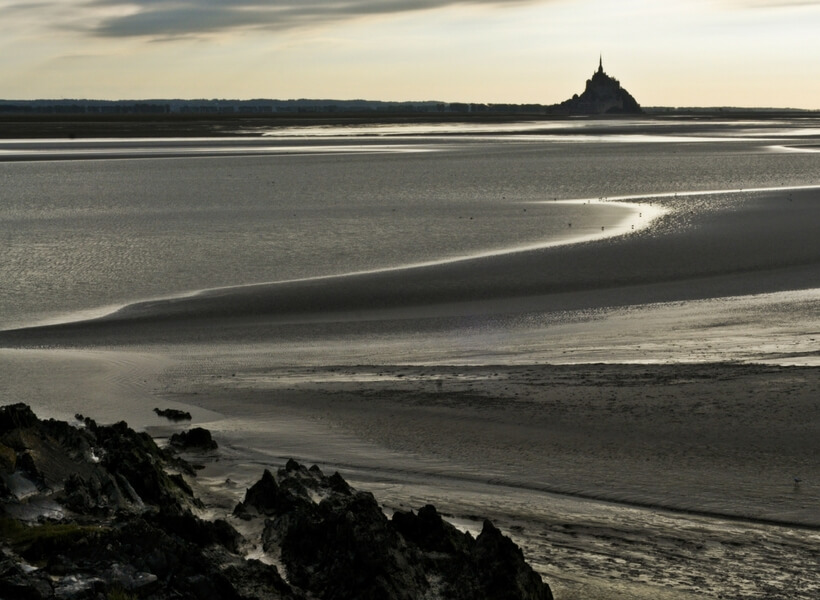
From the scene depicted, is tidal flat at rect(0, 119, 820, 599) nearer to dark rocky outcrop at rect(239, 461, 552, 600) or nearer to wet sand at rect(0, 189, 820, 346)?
wet sand at rect(0, 189, 820, 346)

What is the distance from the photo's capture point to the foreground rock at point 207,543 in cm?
688

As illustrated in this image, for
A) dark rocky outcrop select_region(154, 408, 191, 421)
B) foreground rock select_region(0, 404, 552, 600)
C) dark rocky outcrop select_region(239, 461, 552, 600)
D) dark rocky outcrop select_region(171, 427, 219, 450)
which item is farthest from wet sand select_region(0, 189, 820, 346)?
dark rocky outcrop select_region(239, 461, 552, 600)

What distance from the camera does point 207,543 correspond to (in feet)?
25.3

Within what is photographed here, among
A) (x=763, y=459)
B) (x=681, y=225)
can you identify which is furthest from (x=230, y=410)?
(x=681, y=225)

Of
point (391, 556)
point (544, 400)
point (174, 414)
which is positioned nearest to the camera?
point (391, 556)

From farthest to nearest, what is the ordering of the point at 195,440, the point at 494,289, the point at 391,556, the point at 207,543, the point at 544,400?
the point at 494,289, the point at 544,400, the point at 195,440, the point at 207,543, the point at 391,556

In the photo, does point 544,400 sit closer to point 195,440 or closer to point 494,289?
point 195,440

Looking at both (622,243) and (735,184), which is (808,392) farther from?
(735,184)

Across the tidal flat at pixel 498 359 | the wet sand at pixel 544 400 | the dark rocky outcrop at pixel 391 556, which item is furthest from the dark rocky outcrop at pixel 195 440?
the dark rocky outcrop at pixel 391 556

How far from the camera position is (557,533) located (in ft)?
29.7

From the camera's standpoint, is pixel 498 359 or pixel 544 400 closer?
pixel 544 400

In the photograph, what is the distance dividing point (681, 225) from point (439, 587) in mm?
25653

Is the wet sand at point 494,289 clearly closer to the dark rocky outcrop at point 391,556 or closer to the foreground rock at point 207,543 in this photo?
the foreground rock at point 207,543

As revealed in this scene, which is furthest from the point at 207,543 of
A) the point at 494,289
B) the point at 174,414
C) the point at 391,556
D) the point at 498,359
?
the point at 494,289
